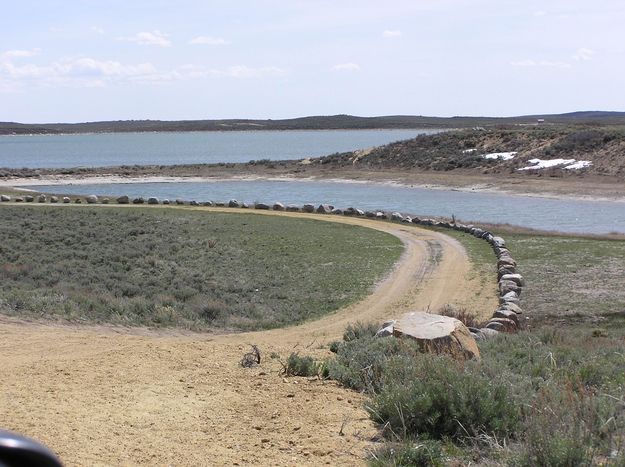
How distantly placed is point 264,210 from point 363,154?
130 ft

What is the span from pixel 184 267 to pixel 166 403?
14.5 m

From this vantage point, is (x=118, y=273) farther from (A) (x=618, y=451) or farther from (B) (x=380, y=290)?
(A) (x=618, y=451)

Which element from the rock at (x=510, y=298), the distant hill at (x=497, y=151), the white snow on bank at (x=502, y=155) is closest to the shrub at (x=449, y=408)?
the rock at (x=510, y=298)

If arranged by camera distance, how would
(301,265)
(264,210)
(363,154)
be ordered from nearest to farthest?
1. (301,265)
2. (264,210)
3. (363,154)

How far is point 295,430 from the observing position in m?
7.83

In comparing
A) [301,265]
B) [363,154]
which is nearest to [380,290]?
[301,265]

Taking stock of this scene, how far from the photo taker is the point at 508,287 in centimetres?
1994

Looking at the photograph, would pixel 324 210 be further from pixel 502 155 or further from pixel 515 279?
pixel 502 155

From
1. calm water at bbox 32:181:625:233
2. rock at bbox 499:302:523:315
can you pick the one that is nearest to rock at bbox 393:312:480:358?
rock at bbox 499:302:523:315

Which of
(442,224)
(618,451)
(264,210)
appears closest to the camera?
(618,451)

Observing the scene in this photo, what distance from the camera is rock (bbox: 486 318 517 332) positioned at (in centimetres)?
1511

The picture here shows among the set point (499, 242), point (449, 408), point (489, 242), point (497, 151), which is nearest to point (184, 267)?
point (499, 242)

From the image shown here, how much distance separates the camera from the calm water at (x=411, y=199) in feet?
131

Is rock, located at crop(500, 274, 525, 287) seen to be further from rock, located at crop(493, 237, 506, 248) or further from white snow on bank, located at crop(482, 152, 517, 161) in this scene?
white snow on bank, located at crop(482, 152, 517, 161)
